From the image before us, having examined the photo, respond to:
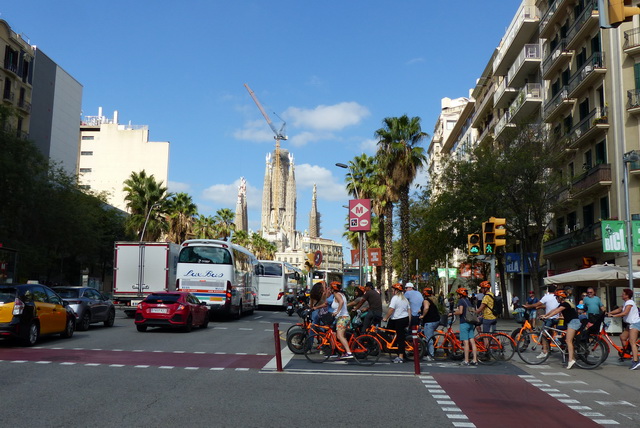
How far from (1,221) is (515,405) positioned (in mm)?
34000

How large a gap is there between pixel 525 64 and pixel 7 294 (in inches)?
1420

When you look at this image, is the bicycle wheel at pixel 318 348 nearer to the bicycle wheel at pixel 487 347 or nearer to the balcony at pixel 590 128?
the bicycle wheel at pixel 487 347

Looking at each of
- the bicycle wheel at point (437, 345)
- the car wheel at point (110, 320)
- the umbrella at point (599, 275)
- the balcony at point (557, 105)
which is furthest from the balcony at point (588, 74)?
the car wheel at point (110, 320)

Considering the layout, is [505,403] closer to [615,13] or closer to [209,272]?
[615,13]

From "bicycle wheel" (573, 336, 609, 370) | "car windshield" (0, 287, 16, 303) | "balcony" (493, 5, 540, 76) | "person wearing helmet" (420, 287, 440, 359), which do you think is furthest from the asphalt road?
"balcony" (493, 5, 540, 76)

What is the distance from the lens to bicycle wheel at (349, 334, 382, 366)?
13.3 m

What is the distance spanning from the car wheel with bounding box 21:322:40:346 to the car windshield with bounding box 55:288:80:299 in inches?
246

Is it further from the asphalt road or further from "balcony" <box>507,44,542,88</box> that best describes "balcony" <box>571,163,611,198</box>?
the asphalt road

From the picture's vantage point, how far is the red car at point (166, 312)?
2020 cm

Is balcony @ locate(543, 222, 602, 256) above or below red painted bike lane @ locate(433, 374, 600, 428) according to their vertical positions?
above

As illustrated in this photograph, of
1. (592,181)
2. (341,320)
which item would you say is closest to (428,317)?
(341,320)

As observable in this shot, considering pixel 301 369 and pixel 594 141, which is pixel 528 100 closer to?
pixel 594 141

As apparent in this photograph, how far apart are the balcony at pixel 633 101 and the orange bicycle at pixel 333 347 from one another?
71.0ft

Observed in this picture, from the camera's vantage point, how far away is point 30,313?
15.2 m
